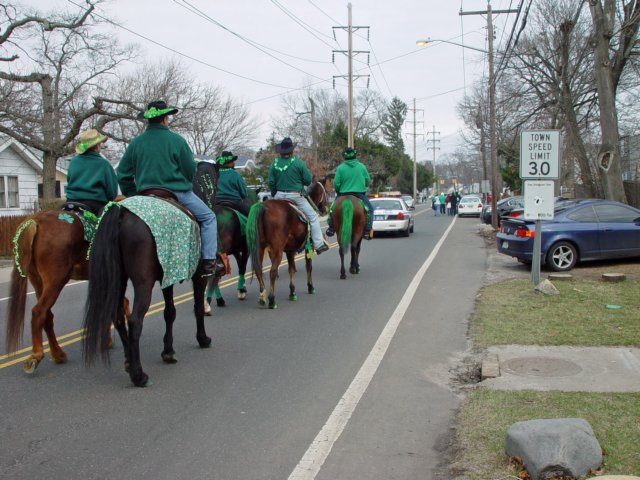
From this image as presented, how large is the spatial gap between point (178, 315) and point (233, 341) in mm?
2008

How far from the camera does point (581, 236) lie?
14289 mm

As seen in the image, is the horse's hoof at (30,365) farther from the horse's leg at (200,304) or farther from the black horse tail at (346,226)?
the black horse tail at (346,226)

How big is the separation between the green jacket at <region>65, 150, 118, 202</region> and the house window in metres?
26.4

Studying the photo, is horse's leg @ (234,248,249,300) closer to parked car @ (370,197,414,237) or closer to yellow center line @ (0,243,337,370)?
yellow center line @ (0,243,337,370)

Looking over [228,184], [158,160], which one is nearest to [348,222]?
[228,184]

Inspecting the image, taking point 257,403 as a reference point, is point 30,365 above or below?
above

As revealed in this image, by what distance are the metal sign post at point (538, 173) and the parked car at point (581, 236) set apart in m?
2.49

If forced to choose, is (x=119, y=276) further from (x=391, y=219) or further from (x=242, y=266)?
(x=391, y=219)

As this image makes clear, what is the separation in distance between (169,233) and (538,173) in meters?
7.81

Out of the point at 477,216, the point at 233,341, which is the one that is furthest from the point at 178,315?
the point at 477,216

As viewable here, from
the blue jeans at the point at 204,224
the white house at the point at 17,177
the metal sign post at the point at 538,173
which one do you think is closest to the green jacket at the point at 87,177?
the blue jeans at the point at 204,224

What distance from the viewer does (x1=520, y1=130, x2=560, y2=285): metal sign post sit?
38.4 ft

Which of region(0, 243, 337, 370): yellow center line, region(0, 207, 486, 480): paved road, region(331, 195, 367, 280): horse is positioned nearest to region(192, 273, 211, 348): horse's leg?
region(0, 207, 486, 480): paved road

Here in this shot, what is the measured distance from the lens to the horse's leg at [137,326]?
241 inches
